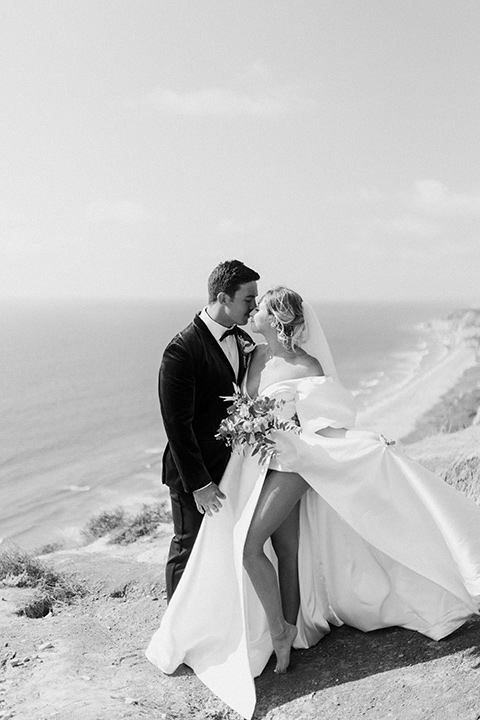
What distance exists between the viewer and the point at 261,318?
4.88 m

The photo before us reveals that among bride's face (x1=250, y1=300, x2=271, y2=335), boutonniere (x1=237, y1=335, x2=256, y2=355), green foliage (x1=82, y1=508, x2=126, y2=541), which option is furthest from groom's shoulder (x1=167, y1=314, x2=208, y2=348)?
green foliage (x1=82, y1=508, x2=126, y2=541)

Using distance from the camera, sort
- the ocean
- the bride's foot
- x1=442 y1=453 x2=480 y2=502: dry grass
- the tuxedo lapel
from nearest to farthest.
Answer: the bride's foot < the tuxedo lapel < x1=442 y1=453 x2=480 y2=502: dry grass < the ocean

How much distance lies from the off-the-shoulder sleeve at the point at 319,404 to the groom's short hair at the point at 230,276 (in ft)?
2.65

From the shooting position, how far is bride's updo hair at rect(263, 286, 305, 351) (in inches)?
188

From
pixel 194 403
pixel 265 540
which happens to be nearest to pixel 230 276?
pixel 194 403

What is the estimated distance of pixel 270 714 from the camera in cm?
452

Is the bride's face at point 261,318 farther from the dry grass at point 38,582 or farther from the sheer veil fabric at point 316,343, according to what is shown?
the dry grass at point 38,582

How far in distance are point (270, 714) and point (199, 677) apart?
0.63 metres

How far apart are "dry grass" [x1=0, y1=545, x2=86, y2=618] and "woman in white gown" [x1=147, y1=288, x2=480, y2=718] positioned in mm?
2411

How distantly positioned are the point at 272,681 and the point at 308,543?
934 mm

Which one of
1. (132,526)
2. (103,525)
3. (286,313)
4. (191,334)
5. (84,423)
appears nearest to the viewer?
(286,313)

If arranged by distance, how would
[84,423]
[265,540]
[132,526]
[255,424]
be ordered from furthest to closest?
[84,423] → [132,526] → [265,540] → [255,424]

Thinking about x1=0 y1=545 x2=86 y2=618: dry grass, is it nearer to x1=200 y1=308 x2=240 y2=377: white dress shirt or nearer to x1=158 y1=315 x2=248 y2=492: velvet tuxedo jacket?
x1=158 y1=315 x2=248 y2=492: velvet tuxedo jacket

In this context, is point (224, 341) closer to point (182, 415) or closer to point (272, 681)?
point (182, 415)
